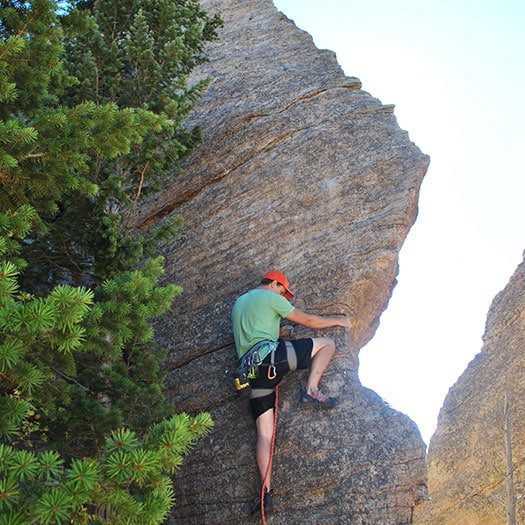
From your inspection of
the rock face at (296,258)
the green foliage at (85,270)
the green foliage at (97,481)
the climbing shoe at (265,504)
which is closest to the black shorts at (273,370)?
the rock face at (296,258)

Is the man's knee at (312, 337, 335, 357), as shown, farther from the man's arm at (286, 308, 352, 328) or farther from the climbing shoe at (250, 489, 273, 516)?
the climbing shoe at (250, 489, 273, 516)

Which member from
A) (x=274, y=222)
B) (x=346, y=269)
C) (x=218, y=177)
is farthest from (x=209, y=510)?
(x=218, y=177)

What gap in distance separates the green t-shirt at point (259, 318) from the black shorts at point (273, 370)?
227 mm

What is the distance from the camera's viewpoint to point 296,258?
921 cm

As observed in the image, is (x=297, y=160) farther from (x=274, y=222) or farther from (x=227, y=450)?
(x=227, y=450)

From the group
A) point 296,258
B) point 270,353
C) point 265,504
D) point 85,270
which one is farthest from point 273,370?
point 85,270

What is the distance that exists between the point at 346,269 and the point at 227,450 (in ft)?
9.44

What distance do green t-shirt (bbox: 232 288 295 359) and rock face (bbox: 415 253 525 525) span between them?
7.52 m

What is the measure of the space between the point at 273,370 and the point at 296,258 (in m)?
2.41

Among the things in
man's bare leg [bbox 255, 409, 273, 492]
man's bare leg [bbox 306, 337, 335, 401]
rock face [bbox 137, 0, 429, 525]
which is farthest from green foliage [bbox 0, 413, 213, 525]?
man's bare leg [bbox 306, 337, 335, 401]

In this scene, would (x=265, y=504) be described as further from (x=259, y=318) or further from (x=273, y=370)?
(x=259, y=318)

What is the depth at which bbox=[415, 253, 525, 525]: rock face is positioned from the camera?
12.8 metres

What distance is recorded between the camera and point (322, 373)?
766 cm

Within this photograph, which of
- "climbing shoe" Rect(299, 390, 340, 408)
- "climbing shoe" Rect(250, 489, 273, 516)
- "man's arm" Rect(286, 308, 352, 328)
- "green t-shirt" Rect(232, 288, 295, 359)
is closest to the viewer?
"climbing shoe" Rect(250, 489, 273, 516)
